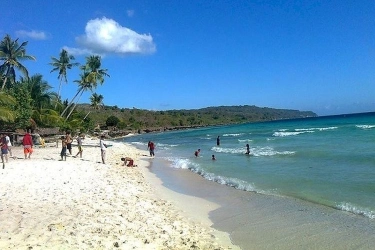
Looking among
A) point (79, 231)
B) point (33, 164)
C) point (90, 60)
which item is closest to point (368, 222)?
point (79, 231)

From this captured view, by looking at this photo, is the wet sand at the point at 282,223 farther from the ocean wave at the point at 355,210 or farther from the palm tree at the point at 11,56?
the palm tree at the point at 11,56

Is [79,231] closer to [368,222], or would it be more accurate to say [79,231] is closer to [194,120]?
[368,222]

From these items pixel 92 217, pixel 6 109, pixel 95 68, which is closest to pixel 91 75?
pixel 95 68

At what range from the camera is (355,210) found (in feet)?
33.2

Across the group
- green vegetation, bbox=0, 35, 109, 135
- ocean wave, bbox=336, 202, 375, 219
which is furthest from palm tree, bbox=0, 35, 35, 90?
ocean wave, bbox=336, 202, 375, 219

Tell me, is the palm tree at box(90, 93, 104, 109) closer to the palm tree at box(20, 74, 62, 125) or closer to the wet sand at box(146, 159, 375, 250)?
the palm tree at box(20, 74, 62, 125)

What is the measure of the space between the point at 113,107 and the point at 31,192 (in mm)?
139012

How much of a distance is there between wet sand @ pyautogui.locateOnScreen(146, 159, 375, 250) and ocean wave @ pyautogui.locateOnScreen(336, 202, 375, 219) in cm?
26

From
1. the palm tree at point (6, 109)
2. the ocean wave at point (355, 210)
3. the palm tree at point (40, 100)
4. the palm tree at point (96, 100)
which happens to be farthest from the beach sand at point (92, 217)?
the palm tree at point (96, 100)

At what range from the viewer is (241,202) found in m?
11.9

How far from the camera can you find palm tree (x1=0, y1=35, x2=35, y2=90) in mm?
38750

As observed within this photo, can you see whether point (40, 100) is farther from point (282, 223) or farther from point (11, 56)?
point (282, 223)

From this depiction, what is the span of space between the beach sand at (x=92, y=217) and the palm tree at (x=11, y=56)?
2966cm

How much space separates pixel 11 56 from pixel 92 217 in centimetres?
3722
